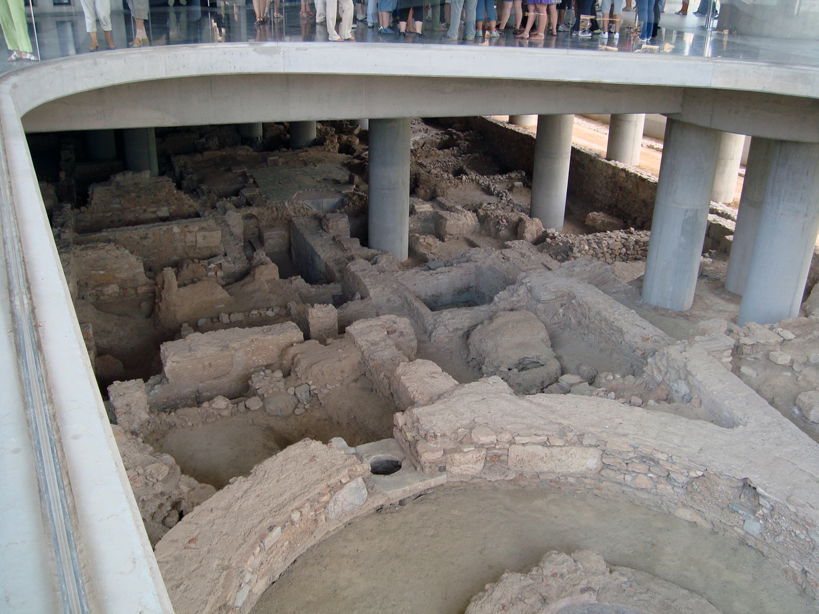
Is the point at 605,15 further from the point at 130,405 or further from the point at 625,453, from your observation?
the point at 130,405

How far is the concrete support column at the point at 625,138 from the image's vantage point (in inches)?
727

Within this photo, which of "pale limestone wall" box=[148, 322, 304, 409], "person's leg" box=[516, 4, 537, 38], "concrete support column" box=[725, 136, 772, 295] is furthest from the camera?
"concrete support column" box=[725, 136, 772, 295]

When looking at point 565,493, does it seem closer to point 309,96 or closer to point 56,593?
point 56,593

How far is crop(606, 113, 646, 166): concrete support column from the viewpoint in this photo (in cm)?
1847

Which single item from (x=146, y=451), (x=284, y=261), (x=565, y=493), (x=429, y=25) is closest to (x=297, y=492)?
(x=146, y=451)

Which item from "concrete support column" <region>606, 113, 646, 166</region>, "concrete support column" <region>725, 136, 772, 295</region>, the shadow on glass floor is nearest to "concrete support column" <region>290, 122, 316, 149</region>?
"concrete support column" <region>606, 113, 646, 166</region>

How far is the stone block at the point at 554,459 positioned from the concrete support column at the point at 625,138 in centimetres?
1383

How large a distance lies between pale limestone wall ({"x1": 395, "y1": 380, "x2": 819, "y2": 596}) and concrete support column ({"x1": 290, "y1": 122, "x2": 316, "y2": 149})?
1500cm

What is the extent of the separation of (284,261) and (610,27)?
24.2 feet

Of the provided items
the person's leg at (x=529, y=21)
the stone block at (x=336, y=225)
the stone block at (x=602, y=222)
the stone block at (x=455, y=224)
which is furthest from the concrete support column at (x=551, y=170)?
the person's leg at (x=529, y=21)

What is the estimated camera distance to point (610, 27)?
9828mm

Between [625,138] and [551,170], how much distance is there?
11.4ft

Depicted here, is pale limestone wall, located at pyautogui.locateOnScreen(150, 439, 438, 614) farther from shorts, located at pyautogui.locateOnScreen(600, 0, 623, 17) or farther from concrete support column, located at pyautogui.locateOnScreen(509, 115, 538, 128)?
concrete support column, located at pyautogui.locateOnScreen(509, 115, 538, 128)

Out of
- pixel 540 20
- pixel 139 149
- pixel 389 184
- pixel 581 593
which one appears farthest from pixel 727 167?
pixel 581 593
